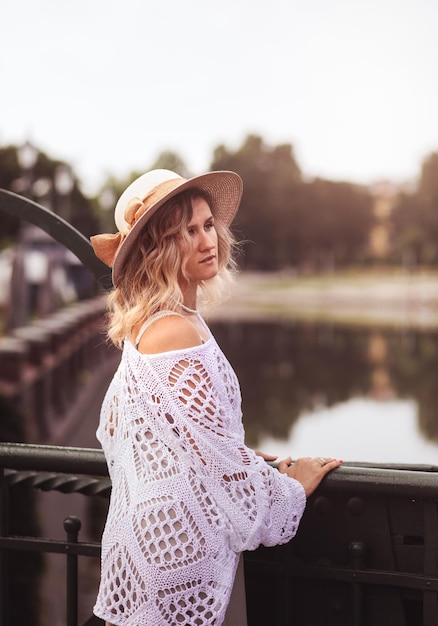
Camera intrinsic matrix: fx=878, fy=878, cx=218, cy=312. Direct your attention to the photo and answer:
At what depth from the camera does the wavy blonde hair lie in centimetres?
169

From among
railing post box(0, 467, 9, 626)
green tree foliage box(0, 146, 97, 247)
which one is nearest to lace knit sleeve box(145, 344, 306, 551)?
railing post box(0, 467, 9, 626)

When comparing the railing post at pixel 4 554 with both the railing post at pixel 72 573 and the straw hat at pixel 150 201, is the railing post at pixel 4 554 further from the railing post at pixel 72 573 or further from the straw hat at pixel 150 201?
the straw hat at pixel 150 201

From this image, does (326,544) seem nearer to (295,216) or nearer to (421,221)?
(295,216)

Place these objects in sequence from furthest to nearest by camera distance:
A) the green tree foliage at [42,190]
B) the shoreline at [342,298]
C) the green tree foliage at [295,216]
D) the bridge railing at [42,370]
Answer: the shoreline at [342,298] < the green tree foliage at [295,216] < the green tree foliage at [42,190] < the bridge railing at [42,370]

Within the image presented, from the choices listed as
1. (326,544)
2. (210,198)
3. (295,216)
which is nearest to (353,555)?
(326,544)

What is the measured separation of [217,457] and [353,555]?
1.15 feet

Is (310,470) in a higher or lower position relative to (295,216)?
lower

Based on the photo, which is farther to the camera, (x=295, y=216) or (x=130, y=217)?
(x=295, y=216)

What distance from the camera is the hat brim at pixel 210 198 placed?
5.53 ft

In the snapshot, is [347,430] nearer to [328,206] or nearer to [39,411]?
[39,411]

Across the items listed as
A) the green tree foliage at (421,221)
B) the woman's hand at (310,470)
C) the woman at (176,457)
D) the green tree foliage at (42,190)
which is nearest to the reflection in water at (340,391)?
the green tree foliage at (421,221)

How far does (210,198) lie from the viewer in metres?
1.84

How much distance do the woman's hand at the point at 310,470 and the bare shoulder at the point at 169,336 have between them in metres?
0.33

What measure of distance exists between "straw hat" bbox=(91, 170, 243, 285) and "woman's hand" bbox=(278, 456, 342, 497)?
0.52 metres
